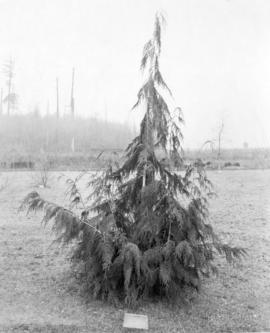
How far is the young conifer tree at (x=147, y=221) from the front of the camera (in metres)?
3.76

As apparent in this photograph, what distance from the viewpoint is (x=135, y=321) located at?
3750mm

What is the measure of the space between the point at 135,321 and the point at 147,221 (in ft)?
3.47

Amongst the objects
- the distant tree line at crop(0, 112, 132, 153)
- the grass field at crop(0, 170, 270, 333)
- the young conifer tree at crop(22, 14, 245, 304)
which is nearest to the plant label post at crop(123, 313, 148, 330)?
the grass field at crop(0, 170, 270, 333)

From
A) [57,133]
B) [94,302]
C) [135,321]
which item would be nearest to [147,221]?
[135,321]

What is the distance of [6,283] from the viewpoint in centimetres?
462

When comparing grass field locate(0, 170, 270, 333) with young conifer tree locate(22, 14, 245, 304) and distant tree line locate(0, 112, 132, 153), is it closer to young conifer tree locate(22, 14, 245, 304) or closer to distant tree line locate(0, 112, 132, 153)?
young conifer tree locate(22, 14, 245, 304)

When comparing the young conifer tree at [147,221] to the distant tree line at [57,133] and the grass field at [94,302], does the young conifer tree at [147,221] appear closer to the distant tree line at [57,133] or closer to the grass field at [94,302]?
the grass field at [94,302]

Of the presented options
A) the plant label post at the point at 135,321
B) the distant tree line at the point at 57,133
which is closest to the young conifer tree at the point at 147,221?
the plant label post at the point at 135,321

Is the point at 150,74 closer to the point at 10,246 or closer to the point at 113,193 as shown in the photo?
the point at 113,193

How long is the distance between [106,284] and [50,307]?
70cm

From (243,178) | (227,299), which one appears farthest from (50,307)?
(243,178)

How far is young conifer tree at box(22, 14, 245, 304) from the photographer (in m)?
3.76

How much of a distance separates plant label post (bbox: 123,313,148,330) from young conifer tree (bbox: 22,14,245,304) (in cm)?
18

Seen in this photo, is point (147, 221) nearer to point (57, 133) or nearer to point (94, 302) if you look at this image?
point (94, 302)
